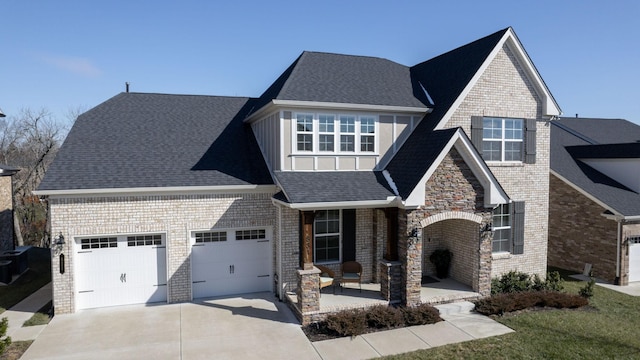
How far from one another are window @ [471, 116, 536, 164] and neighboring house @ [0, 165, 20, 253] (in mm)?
20691

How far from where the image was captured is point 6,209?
19.8m

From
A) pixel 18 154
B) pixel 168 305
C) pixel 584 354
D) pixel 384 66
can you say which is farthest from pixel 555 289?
pixel 18 154

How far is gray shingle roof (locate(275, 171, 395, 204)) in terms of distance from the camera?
12242 millimetres

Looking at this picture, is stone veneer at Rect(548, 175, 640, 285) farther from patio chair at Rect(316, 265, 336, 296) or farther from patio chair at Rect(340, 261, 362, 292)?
patio chair at Rect(316, 265, 336, 296)

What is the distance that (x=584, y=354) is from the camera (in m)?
9.88

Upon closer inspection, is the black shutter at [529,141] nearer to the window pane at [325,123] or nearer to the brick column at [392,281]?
the brick column at [392,281]

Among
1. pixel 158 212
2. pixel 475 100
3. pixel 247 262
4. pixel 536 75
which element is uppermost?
pixel 536 75

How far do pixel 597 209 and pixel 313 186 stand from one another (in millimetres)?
13509

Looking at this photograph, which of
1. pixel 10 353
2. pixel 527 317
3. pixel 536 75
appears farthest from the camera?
pixel 536 75

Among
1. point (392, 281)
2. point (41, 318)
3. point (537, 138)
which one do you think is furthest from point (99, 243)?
point (537, 138)

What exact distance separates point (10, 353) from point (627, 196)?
23421 millimetres

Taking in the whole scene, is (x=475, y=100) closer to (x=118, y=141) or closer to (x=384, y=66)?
(x=384, y=66)

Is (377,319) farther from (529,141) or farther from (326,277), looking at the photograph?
(529,141)

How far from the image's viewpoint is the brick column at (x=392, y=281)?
41.4ft
